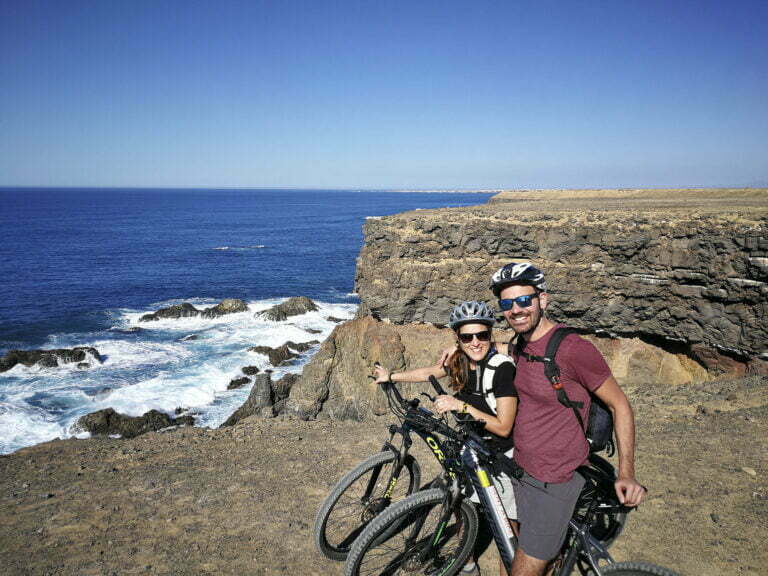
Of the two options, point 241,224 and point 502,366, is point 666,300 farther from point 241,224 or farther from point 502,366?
point 241,224

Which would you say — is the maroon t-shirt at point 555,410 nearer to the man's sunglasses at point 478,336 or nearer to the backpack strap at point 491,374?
the backpack strap at point 491,374

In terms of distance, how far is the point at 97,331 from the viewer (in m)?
34.2

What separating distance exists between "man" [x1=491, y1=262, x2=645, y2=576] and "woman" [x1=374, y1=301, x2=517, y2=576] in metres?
0.21

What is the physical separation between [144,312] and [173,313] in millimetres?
3181

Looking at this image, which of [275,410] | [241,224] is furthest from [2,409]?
[241,224]

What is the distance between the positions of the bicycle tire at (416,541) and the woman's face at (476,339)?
1326 mm

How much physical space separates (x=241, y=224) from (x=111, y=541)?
366ft

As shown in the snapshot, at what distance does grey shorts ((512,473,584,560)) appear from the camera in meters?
3.43

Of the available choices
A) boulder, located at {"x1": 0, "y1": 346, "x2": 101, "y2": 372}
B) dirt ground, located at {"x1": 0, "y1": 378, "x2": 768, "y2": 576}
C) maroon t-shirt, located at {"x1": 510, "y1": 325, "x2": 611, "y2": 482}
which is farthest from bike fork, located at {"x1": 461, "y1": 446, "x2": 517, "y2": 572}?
boulder, located at {"x1": 0, "y1": 346, "x2": 101, "y2": 372}

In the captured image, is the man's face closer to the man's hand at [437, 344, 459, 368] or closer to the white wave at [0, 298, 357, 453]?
the man's hand at [437, 344, 459, 368]

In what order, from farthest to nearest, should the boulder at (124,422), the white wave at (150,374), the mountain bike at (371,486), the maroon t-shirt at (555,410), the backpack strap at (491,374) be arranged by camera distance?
the white wave at (150,374) → the boulder at (124,422) → the mountain bike at (371,486) → the backpack strap at (491,374) → the maroon t-shirt at (555,410)

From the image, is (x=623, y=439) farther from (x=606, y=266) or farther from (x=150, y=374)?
(x=150, y=374)

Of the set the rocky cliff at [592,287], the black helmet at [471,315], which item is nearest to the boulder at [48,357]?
the rocky cliff at [592,287]

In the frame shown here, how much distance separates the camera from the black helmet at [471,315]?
13.7ft
